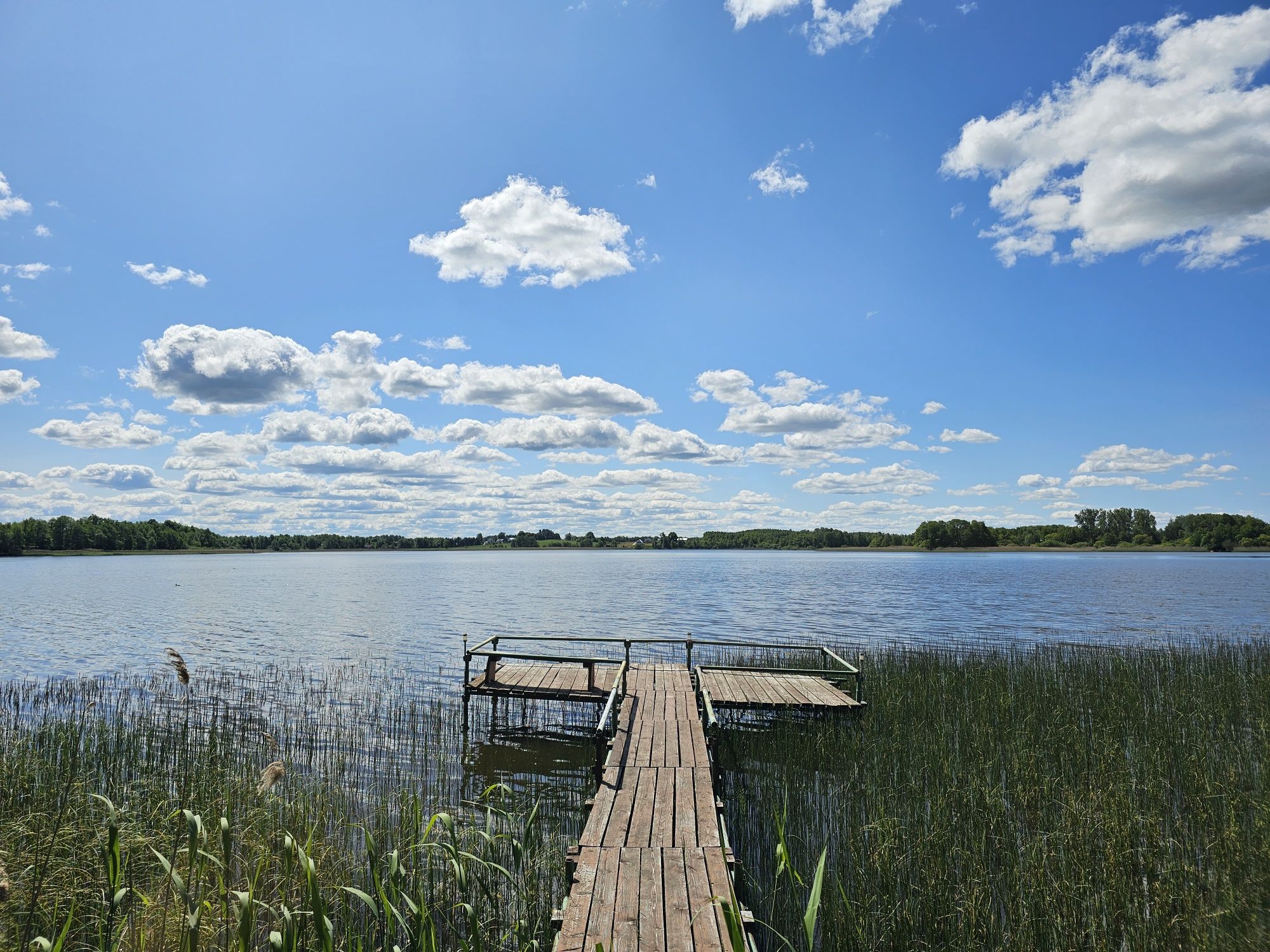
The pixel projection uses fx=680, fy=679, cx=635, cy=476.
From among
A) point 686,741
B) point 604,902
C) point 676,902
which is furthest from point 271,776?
point 686,741

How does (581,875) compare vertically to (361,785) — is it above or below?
above

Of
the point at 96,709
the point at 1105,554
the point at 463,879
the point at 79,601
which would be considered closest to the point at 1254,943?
the point at 463,879

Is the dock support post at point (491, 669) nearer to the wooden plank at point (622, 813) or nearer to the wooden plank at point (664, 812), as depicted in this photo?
the wooden plank at point (622, 813)

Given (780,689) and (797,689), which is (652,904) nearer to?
(780,689)

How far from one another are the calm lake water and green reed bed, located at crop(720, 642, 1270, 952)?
12.3m

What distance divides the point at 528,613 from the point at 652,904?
3391 cm

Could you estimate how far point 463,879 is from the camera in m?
4.95

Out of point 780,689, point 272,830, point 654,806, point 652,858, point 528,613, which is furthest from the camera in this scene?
point 528,613

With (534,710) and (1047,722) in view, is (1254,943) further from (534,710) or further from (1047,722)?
(534,710)

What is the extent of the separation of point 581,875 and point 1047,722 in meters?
10.5

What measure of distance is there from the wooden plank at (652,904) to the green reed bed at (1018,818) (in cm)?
108

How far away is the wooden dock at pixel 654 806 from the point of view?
5.29 m

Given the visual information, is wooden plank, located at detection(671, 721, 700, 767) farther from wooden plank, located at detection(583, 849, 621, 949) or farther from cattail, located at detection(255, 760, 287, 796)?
cattail, located at detection(255, 760, 287, 796)

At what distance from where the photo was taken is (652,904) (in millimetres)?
5629
